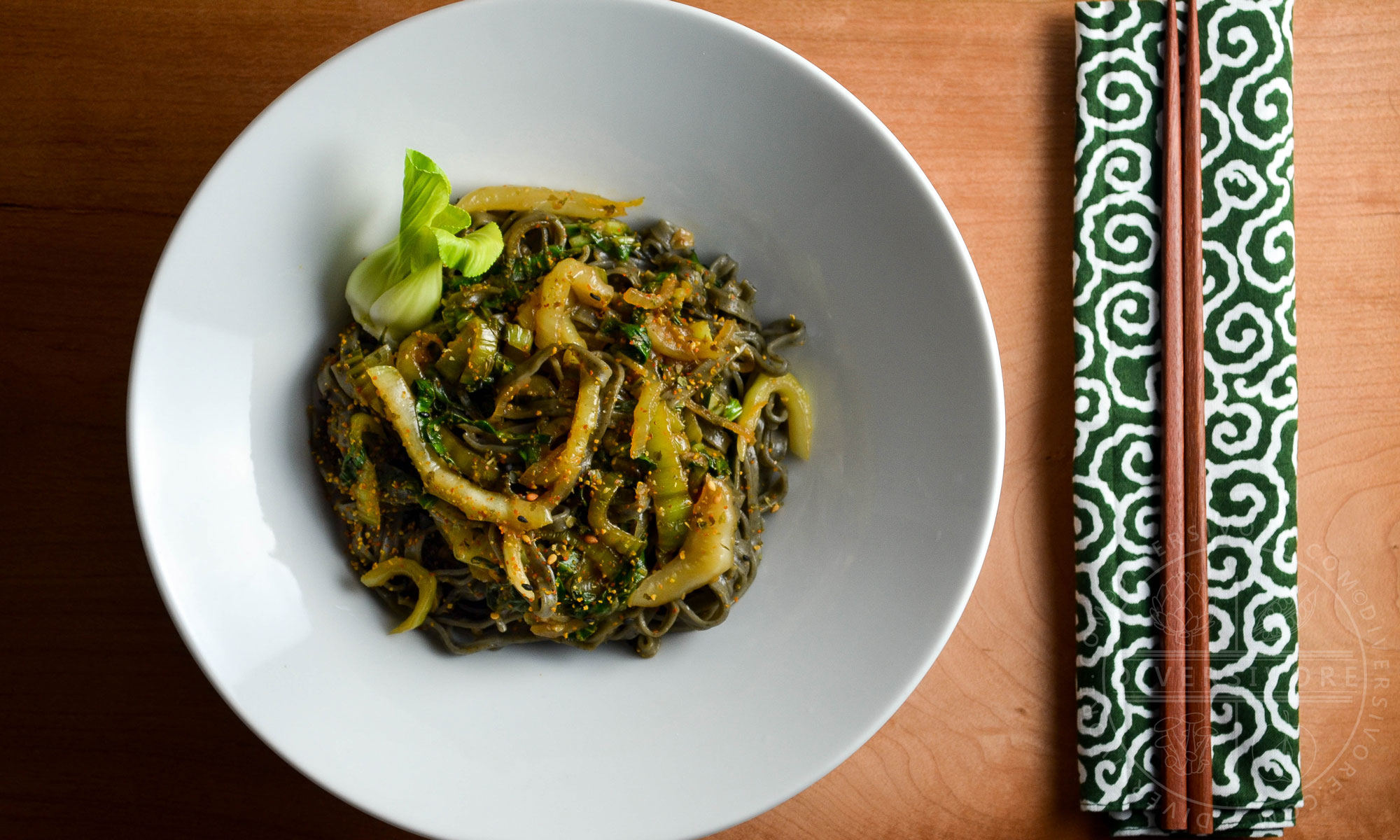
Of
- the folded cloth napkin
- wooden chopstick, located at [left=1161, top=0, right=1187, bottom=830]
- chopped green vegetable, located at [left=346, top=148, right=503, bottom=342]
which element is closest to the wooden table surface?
the folded cloth napkin

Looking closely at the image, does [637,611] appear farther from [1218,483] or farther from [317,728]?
[1218,483]

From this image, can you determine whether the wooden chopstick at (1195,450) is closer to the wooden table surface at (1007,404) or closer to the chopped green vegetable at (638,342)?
the wooden table surface at (1007,404)

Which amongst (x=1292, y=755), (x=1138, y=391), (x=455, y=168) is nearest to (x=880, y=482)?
(x=1138, y=391)

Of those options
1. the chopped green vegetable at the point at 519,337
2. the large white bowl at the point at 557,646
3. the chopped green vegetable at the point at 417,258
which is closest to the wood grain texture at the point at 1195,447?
the large white bowl at the point at 557,646

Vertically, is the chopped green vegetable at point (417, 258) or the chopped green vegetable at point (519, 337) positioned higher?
the chopped green vegetable at point (417, 258)

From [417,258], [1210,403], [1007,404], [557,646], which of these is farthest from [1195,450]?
[417,258]

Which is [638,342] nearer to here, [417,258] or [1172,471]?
[417,258]
